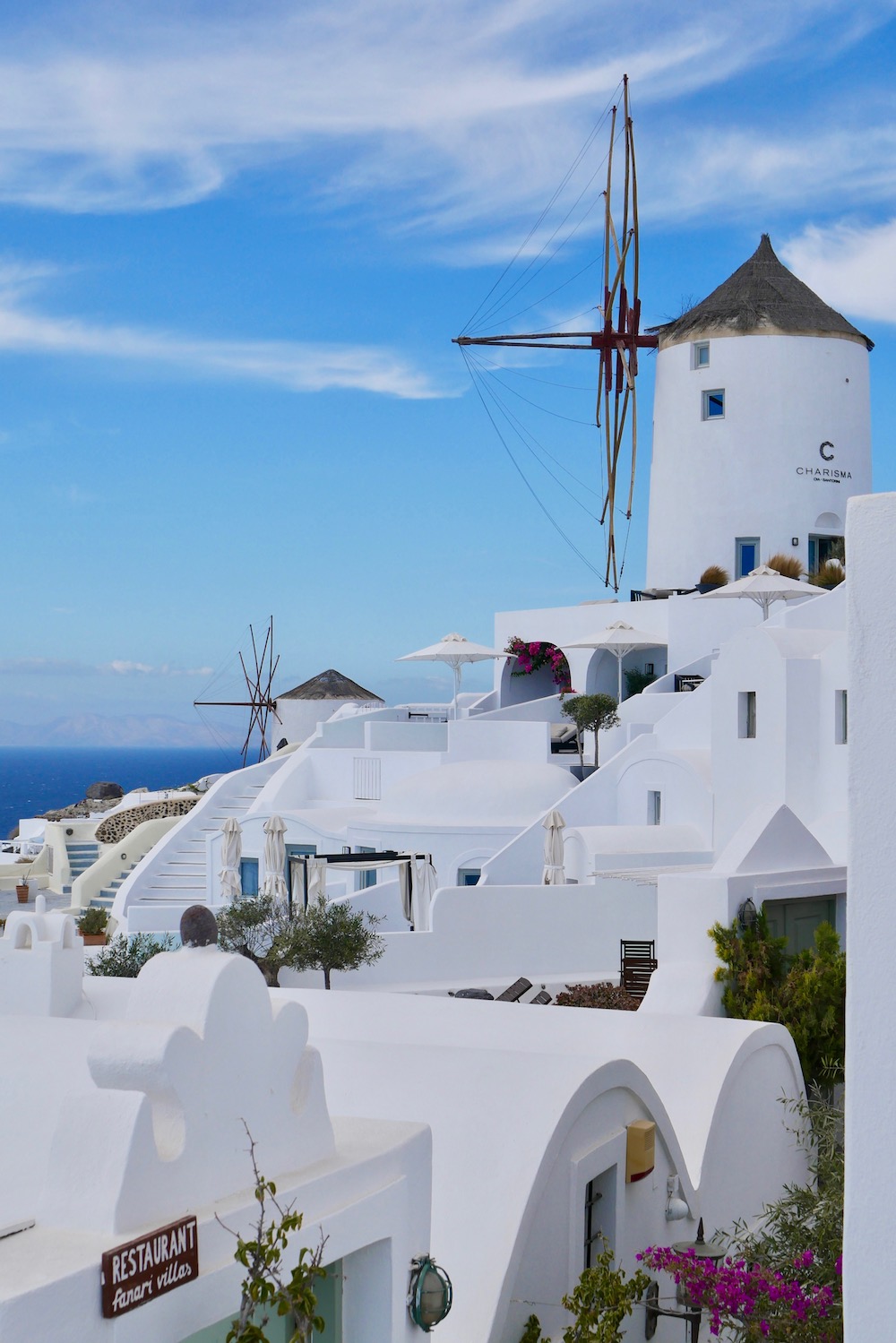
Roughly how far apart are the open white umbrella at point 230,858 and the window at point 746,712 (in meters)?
8.38

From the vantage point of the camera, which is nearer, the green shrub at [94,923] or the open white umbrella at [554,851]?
the open white umbrella at [554,851]

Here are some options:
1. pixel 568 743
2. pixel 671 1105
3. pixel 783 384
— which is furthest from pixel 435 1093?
pixel 783 384

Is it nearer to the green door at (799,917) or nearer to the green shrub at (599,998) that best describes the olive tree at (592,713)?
the green shrub at (599,998)

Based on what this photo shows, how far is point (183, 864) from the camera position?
2761cm

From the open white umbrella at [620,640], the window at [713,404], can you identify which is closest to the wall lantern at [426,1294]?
the open white umbrella at [620,640]

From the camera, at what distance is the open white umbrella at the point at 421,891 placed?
20.4m

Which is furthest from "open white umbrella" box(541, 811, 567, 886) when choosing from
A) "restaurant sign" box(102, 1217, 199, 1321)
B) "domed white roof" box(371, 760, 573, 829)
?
"restaurant sign" box(102, 1217, 199, 1321)

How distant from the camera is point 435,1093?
8.80 meters

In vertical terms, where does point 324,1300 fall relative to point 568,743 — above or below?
below

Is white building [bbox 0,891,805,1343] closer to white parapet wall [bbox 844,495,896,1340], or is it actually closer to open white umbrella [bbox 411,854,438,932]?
white parapet wall [bbox 844,495,896,1340]

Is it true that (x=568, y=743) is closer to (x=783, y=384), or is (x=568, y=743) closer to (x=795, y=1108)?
(x=783, y=384)

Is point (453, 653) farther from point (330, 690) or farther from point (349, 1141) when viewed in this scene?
point (349, 1141)

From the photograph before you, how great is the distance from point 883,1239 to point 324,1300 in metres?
2.32

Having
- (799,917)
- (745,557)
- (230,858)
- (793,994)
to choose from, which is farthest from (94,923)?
(745,557)
